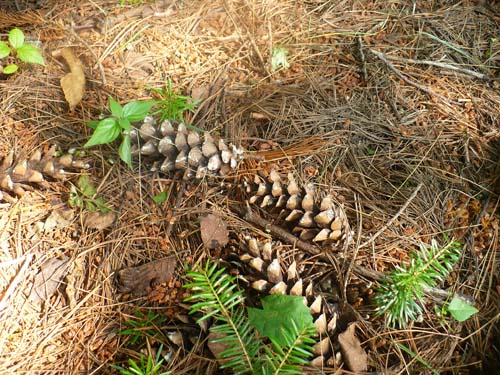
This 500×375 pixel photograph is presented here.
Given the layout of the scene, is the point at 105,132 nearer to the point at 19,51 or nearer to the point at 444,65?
the point at 19,51

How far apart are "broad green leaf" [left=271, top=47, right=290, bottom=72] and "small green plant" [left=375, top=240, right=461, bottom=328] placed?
973 mm

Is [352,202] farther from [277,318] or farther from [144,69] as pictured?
[144,69]

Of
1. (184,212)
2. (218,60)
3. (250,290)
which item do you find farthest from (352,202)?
(218,60)

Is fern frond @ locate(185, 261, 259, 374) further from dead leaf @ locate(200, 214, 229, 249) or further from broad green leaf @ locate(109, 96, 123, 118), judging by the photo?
broad green leaf @ locate(109, 96, 123, 118)

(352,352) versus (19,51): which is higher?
(19,51)

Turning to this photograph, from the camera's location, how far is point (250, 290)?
1.40m

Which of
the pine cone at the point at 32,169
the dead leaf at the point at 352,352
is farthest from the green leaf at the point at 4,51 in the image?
the dead leaf at the point at 352,352

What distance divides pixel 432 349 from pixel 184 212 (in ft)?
3.11

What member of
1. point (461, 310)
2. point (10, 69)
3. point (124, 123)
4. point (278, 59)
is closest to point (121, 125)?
point (124, 123)

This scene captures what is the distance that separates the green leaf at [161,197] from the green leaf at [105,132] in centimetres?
26

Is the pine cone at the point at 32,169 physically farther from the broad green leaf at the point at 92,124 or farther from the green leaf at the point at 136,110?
the green leaf at the point at 136,110

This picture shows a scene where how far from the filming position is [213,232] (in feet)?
4.89

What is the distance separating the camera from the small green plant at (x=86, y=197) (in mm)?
1570

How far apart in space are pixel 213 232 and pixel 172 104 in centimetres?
56
